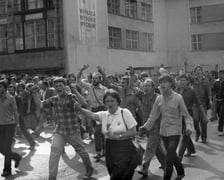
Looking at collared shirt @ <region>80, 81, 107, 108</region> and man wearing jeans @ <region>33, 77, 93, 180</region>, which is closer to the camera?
man wearing jeans @ <region>33, 77, 93, 180</region>

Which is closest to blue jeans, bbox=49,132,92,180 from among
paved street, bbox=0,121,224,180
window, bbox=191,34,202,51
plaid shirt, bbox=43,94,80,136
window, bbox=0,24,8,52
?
plaid shirt, bbox=43,94,80,136

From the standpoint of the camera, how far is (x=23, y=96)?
38.4 ft

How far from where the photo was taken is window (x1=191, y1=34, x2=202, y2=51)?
4162 centimetres

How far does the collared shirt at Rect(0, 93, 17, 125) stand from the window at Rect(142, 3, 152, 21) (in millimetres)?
31024

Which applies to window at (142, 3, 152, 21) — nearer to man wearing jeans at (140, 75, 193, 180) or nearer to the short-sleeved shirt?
man wearing jeans at (140, 75, 193, 180)

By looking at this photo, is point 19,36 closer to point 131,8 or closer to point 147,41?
point 131,8

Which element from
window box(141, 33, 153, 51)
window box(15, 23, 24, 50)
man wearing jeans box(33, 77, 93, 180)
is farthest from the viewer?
window box(141, 33, 153, 51)

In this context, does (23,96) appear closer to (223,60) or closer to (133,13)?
(133,13)

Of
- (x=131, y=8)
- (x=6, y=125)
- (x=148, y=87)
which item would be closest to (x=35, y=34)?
(x=131, y=8)

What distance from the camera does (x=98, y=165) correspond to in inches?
309

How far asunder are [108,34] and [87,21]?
3.42m

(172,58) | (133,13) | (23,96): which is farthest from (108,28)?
(23,96)

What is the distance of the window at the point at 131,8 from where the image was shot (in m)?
34.1

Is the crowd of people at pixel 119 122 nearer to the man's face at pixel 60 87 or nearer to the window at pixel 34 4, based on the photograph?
the man's face at pixel 60 87
